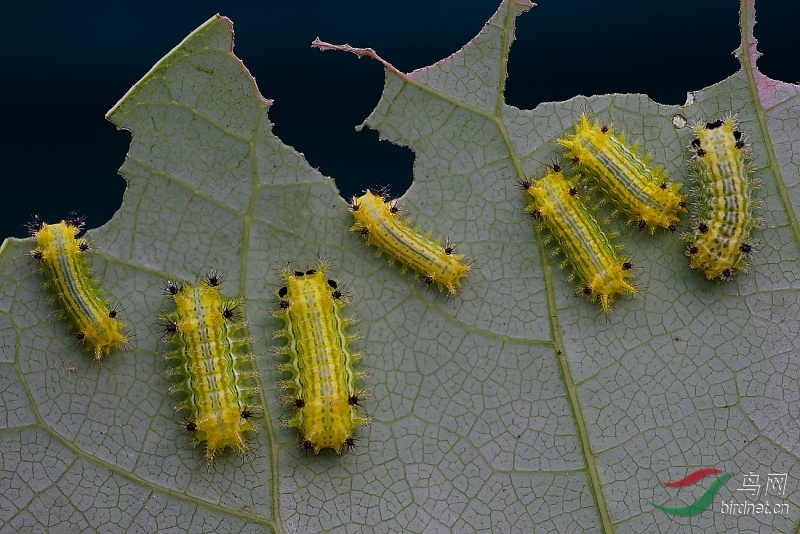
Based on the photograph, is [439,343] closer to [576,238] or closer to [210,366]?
[576,238]

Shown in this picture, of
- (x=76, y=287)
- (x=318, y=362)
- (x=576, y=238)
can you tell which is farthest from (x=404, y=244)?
(x=76, y=287)

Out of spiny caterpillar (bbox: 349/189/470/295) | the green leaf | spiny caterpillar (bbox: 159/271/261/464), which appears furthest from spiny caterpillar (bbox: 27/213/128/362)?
spiny caterpillar (bbox: 349/189/470/295)

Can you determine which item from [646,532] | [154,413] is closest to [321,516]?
[154,413]

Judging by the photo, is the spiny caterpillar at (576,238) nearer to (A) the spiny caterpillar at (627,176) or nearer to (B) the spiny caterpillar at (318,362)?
(A) the spiny caterpillar at (627,176)

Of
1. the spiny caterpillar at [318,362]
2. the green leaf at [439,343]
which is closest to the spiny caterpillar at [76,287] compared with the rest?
the green leaf at [439,343]

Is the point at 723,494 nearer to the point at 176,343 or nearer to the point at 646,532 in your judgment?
the point at 646,532
